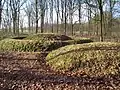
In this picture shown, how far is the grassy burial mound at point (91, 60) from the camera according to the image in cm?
801

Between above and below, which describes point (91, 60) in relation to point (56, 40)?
below

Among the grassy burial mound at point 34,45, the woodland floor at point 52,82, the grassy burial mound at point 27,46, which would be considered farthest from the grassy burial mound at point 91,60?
the grassy burial mound at point 27,46

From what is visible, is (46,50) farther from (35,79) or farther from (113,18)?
(113,18)

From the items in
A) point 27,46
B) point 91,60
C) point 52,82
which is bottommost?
point 52,82

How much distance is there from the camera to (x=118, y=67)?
7891mm

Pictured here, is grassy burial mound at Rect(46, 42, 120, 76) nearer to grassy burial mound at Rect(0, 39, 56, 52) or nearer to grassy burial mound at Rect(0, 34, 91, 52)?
grassy burial mound at Rect(0, 34, 91, 52)

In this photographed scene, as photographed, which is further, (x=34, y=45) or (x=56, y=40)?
(x=56, y=40)

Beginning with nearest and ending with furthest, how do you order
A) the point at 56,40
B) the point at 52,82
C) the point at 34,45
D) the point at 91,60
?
the point at 52,82, the point at 91,60, the point at 34,45, the point at 56,40

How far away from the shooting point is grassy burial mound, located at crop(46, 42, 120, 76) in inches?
315

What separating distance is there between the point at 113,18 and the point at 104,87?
88.2 ft

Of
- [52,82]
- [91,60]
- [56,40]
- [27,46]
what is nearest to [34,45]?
[27,46]

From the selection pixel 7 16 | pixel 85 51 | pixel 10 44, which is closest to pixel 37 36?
pixel 10 44

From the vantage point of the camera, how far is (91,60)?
8.60 metres

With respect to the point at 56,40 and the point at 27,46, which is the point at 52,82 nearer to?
the point at 27,46
